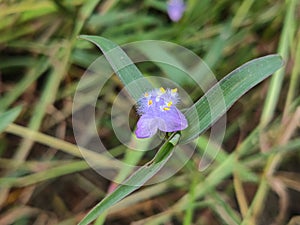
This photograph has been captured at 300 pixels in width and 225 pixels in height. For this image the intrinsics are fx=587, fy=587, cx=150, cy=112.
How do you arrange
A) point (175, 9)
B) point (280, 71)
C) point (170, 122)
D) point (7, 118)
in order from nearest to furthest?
point (170, 122)
point (7, 118)
point (280, 71)
point (175, 9)

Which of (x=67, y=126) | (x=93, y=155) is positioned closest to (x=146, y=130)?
(x=93, y=155)

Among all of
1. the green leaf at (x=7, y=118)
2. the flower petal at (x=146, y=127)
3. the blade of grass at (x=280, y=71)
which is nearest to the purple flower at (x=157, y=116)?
the flower petal at (x=146, y=127)

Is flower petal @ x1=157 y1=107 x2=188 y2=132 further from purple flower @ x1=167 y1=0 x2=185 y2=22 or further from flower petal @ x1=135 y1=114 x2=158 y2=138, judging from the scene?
purple flower @ x1=167 y1=0 x2=185 y2=22

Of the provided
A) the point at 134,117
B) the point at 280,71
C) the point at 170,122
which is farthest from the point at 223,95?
the point at 134,117

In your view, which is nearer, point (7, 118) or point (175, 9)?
point (7, 118)

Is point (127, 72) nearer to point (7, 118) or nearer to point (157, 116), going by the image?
point (157, 116)

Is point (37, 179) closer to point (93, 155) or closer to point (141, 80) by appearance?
point (93, 155)

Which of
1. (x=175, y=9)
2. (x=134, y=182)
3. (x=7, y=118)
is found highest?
(x=175, y=9)

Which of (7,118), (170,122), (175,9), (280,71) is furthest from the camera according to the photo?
(175,9)
